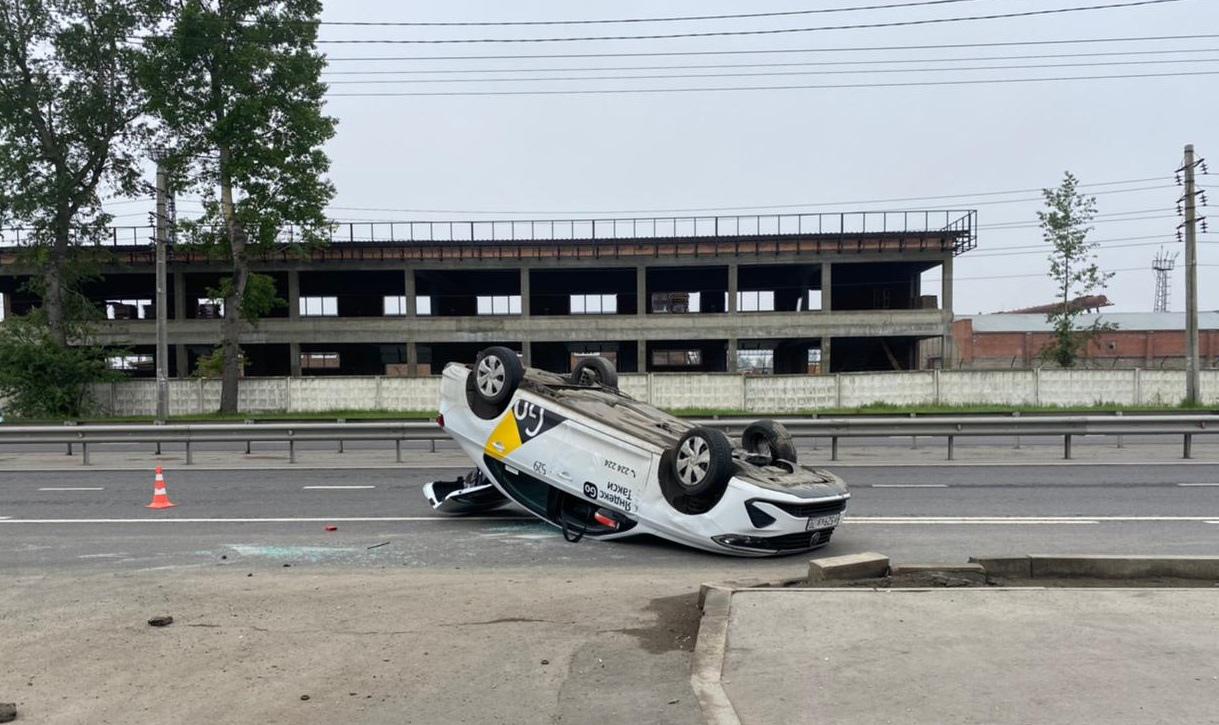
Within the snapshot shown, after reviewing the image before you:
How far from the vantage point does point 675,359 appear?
55281 mm

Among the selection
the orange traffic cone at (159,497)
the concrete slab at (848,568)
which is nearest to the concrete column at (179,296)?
the orange traffic cone at (159,497)

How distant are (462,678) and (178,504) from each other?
319 inches

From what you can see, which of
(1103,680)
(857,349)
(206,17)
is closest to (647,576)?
(1103,680)

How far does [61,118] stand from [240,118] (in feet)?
25.9

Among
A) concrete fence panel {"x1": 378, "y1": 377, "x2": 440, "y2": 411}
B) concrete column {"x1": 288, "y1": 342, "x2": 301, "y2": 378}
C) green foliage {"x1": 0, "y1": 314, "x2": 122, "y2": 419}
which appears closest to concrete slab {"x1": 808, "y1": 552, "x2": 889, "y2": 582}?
concrete fence panel {"x1": 378, "y1": 377, "x2": 440, "y2": 411}

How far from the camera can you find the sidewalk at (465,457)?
15.5 metres

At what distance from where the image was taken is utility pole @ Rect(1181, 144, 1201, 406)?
28047mm

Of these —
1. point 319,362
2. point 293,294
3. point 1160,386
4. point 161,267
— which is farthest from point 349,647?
point 319,362

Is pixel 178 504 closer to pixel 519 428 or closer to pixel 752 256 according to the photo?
pixel 519 428

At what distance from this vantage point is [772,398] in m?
30.0

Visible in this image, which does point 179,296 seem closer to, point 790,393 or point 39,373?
point 39,373

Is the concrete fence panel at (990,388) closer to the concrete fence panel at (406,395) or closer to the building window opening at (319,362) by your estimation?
the concrete fence panel at (406,395)

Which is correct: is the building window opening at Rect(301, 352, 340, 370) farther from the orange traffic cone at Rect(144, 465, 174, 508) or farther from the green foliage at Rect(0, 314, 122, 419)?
the orange traffic cone at Rect(144, 465, 174, 508)

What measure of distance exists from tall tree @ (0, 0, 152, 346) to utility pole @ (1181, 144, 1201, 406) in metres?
38.4
